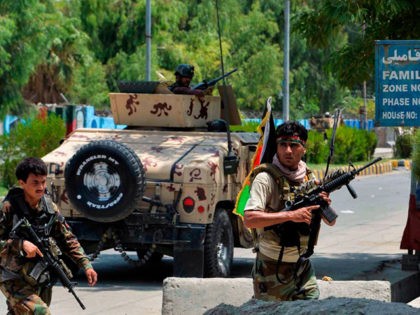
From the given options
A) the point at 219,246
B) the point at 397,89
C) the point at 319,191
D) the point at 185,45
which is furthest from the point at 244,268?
the point at 185,45

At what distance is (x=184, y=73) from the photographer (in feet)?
42.2

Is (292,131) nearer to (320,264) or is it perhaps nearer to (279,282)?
(279,282)

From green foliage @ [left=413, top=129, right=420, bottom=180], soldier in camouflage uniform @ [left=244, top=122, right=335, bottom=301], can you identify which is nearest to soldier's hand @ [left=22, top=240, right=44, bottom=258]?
soldier in camouflage uniform @ [left=244, top=122, right=335, bottom=301]

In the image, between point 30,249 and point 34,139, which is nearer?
point 30,249

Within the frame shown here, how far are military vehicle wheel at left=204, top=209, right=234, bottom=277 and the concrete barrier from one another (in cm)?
438

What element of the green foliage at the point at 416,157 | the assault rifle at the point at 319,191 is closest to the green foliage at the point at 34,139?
the green foliage at the point at 416,157

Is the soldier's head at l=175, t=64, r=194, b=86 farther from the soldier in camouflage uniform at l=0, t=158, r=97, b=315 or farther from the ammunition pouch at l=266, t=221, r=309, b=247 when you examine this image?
the ammunition pouch at l=266, t=221, r=309, b=247

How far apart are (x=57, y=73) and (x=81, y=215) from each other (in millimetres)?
34557

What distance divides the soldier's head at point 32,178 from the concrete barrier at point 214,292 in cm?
87

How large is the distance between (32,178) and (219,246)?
5.40 metres

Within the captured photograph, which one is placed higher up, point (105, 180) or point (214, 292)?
point (105, 180)

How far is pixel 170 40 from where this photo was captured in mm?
49062

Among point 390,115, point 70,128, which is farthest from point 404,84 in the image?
point 70,128

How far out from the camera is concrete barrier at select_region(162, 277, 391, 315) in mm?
6680
